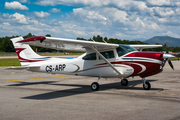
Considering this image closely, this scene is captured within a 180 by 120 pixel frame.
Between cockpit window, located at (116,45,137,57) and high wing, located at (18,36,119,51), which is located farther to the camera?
cockpit window, located at (116,45,137,57)

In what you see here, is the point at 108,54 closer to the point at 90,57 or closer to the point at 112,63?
the point at 112,63

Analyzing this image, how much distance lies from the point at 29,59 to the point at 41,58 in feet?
2.56

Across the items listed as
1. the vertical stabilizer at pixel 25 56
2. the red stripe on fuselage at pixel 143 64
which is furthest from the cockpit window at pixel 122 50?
the vertical stabilizer at pixel 25 56

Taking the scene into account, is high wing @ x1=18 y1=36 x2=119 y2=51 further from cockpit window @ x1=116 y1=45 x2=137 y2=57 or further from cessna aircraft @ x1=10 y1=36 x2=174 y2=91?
cockpit window @ x1=116 y1=45 x2=137 y2=57

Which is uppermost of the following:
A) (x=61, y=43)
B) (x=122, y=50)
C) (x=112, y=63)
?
(x=61, y=43)

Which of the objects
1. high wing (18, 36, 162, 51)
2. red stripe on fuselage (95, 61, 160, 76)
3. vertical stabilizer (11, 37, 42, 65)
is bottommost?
red stripe on fuselage (95, 61, 160, 76)

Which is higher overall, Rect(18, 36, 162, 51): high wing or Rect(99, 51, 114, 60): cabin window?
Rect(18, 36, 162, 51): high wing

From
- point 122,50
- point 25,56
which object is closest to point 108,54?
point 122,50

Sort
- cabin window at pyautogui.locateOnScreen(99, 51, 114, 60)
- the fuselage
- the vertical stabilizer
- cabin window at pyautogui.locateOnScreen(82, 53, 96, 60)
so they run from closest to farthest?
1. the fuselage
2. cabin window at pyautogui.locateOnScreen(99, 51, 114, 60)
3. cabin window at pyautogui.locateOnScreen(82, 53, 96, 60)
4. the vertical stabilizer

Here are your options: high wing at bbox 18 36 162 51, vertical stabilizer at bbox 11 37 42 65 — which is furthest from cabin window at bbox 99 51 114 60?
vertical stabilizer at bbox 11 37 42 65

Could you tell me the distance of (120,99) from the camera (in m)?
8.11

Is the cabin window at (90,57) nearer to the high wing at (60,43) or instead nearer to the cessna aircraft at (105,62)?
the cessna aircraft at (105,62)

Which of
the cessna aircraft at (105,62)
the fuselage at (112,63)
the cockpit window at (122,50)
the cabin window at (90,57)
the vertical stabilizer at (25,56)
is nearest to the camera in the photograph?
the cessna aircraft at (105,62)

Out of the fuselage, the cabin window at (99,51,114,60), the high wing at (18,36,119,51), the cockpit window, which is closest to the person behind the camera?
the high wing at (18,36,119,51)
